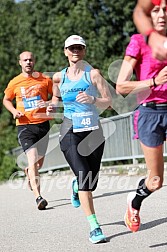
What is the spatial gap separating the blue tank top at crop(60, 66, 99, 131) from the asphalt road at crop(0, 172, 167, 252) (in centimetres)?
116

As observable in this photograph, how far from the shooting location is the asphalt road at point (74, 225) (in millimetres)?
6406

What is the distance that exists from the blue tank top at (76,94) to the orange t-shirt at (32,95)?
2.88 m

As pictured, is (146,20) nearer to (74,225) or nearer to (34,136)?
(74,225)

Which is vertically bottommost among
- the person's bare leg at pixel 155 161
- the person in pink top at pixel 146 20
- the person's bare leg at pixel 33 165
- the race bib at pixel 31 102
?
the person's bare leg at pixel 33 165

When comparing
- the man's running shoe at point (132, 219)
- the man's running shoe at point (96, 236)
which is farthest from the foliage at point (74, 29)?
the man's running shoe at point (132, 219)

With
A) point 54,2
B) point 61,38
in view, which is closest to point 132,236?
point 61,38

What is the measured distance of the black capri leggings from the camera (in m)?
7.02

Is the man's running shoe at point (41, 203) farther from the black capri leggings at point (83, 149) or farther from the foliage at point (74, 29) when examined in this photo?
the foliage at point (74, 29)

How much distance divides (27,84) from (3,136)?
3385 cm

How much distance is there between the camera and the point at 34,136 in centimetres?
1023

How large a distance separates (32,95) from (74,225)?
293cm

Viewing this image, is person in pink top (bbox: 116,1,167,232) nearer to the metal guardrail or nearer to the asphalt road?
the asphalt road

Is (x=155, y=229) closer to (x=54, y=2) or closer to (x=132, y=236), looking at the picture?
(x=132, y=236)

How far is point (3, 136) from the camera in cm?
4384
